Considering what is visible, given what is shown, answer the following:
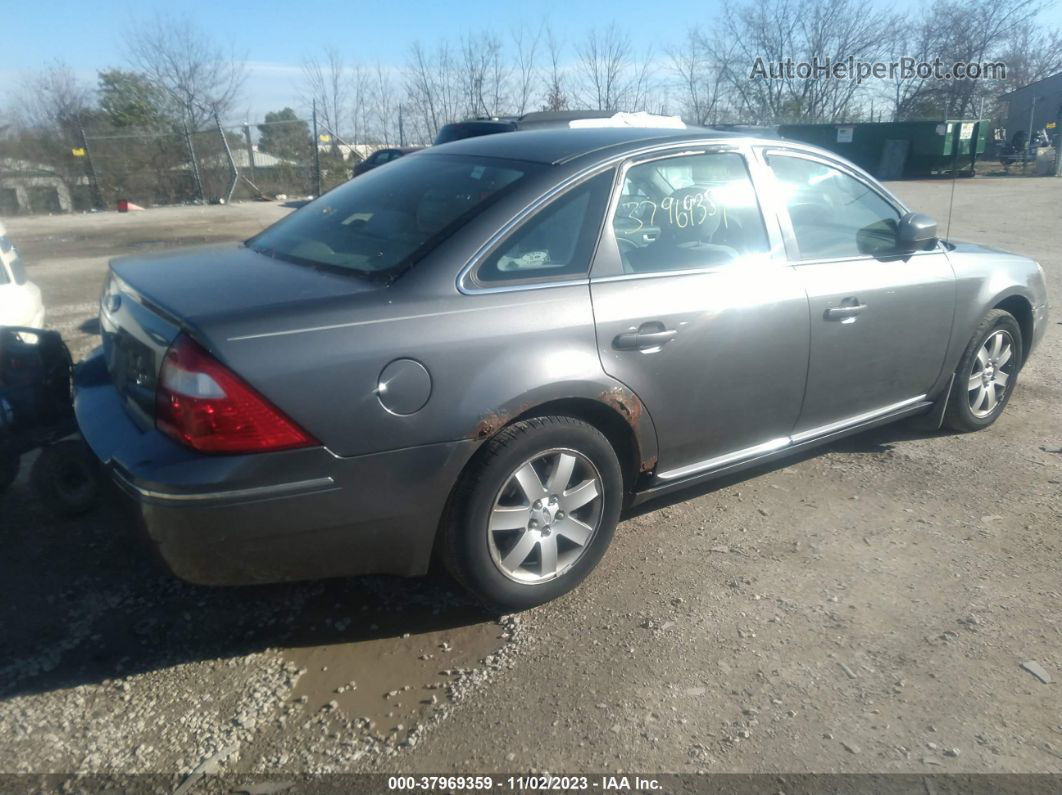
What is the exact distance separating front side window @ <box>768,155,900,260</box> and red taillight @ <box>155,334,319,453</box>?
7.93 ft

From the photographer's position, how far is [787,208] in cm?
372

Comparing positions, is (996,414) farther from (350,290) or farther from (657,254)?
(350,290)

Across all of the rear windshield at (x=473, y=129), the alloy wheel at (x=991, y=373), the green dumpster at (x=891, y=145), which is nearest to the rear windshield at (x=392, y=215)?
the alloy wheel at (x=991, y=373)

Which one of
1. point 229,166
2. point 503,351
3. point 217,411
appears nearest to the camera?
point 217,411

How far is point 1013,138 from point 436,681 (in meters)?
40.7

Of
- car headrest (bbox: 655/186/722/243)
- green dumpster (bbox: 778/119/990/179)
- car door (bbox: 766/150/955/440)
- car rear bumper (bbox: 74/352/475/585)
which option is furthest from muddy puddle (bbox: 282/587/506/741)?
green dumpster (bbox: 778/119/990/179)

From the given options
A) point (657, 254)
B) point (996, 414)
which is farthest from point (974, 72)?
point (657, 254)

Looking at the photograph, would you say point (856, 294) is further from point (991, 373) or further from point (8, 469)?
point (8, 469)

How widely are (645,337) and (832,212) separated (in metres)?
1.54

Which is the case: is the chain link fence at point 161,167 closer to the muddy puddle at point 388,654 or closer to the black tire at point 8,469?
the black tire at point 8,469

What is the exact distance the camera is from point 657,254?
329 cm

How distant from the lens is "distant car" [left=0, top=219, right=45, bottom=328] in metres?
4.28

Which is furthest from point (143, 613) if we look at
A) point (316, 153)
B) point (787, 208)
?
point (316, 153)

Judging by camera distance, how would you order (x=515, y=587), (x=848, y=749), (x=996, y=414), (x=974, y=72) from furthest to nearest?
(x=974, y=72)
(x=996, y=414)
(x=515, y=587)
(x=848, y=749)
